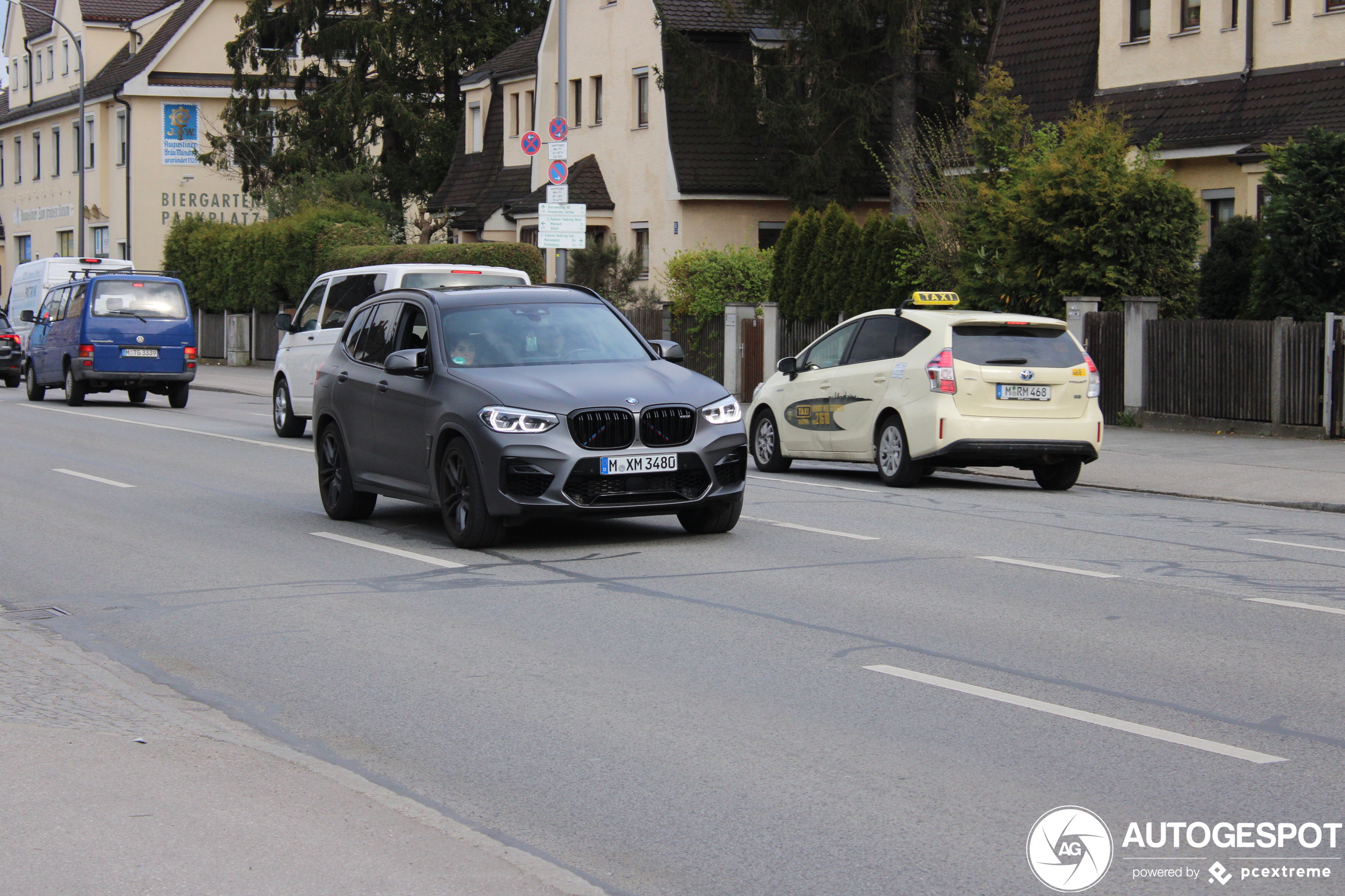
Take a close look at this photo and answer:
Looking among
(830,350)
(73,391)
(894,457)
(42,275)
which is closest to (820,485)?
(894,457)

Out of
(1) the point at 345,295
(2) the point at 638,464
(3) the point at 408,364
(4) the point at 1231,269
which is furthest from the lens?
(4) the point at 1231,269

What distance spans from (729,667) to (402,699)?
146cm

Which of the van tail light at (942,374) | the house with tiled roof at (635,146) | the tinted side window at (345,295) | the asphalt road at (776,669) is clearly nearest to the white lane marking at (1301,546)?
the asphalt road at (776,669)

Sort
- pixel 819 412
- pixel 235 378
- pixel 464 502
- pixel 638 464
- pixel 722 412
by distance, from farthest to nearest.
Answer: pixel 235 378 < pixel 819 412 < pixel 722 412 < pixel 464 502 < pixel 638 464

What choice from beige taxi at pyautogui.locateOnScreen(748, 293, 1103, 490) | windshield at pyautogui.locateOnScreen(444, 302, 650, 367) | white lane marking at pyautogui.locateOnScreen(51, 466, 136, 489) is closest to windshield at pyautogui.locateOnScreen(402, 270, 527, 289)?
white lane marking at pyautogui.locateOnScreen(51, 466, 136, 489)

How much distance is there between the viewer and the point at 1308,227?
69.6 feet

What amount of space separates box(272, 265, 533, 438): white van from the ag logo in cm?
1515

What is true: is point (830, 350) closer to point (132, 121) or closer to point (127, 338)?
point (127, 338)

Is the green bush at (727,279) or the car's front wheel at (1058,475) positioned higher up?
the green bush at (727,279)

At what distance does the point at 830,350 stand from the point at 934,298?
1273 mm

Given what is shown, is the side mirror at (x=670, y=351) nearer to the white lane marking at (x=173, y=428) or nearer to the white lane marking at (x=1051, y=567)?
the white lane marking at (x=1051, y=567)

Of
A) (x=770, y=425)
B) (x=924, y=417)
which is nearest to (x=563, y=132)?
(x=770, y=425)

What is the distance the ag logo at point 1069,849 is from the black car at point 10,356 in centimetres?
3776

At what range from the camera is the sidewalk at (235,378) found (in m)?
37.6
